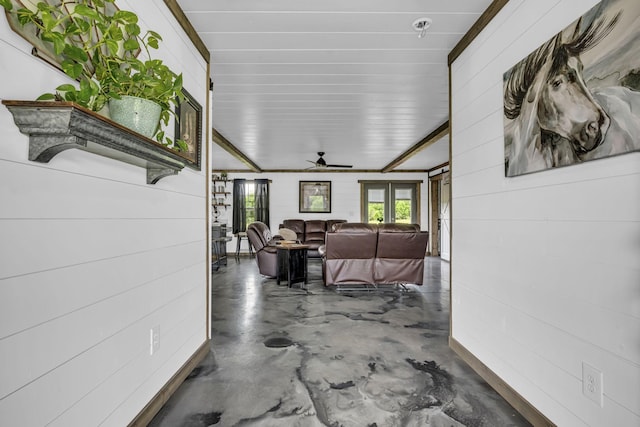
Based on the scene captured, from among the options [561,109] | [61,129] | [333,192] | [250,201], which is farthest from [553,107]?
[250,201]

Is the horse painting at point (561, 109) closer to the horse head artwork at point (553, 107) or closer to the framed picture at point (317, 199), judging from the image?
the horse head artwork at point (553, 107)

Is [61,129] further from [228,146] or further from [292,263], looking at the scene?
[228,146]

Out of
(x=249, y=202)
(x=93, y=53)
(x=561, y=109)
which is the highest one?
(x=93, y=53)

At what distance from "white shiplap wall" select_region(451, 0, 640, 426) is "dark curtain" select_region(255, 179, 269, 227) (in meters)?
6.43

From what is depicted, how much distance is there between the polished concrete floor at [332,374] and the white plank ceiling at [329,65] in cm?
245

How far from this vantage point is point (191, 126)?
215 cm

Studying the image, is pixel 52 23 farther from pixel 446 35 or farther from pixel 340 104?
pixel 340 104

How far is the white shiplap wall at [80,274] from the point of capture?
0.88 m

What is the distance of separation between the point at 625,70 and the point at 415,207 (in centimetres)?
767

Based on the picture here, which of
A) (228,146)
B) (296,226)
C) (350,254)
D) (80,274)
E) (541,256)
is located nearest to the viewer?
(80,274)

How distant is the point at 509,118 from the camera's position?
176cm

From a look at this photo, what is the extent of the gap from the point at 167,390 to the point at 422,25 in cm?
291

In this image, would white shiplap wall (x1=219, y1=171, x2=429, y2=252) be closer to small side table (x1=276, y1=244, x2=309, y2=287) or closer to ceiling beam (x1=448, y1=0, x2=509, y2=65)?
small side table (x1=276, y1=244, x2=309, y2=287)

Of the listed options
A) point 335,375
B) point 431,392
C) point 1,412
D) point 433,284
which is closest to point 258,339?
point 335,375
